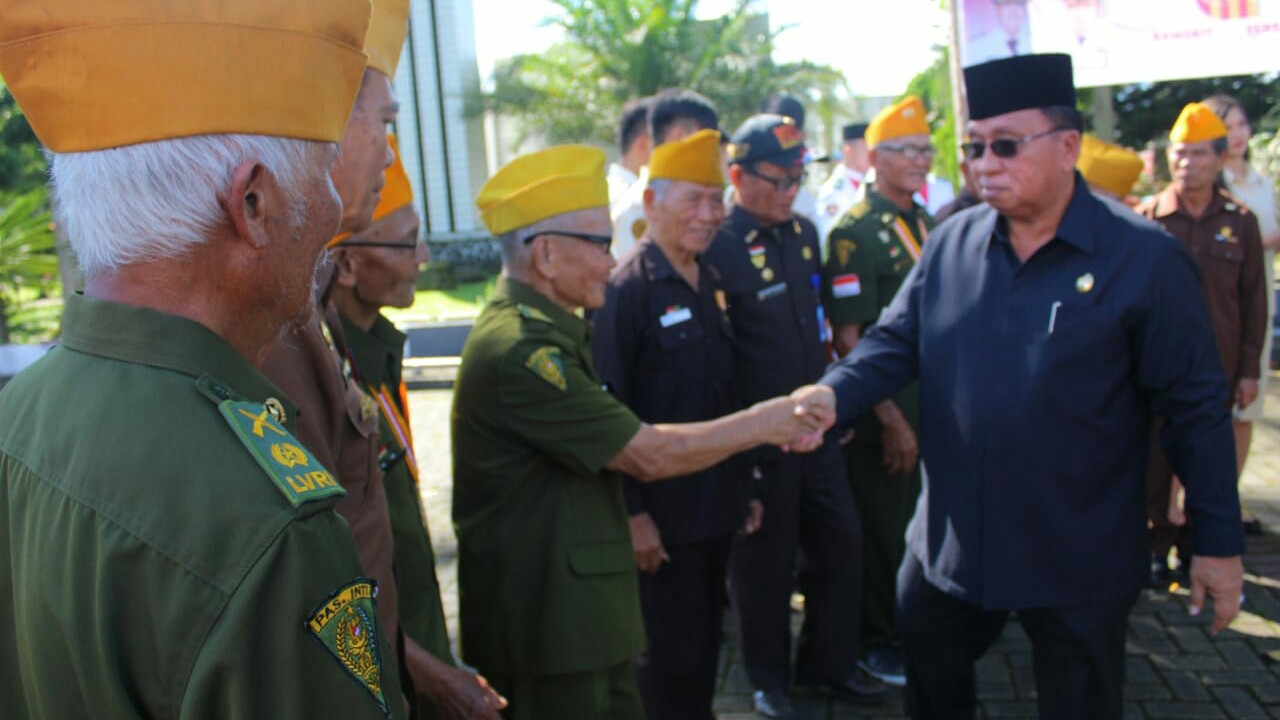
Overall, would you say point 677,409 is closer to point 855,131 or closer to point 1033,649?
point 1033,649

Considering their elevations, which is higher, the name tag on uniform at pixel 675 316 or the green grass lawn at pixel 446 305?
the green grass lawn at pixel 446 305

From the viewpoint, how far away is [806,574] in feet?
14.4

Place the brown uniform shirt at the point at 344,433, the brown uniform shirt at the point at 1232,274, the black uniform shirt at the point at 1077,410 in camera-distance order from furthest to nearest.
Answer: the brown uniform shirt at the point at 1232,274 < the black uniform shirt at the point at 1077,410 < the brown uniform shirt at the point at 344,433

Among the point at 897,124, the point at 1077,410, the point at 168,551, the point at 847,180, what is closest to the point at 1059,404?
the point at 1077,410

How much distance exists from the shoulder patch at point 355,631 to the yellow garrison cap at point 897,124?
15.9 feet

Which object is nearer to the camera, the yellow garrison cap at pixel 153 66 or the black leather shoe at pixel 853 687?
the yellow garrison cap at pixel 153 66

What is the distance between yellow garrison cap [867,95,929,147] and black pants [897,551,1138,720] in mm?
2928

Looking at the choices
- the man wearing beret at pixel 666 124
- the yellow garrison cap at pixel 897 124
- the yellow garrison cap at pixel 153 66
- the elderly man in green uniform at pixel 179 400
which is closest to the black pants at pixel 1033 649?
the elderly man in green uniform at pixel 179 400

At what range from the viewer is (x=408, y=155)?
24.9 metres

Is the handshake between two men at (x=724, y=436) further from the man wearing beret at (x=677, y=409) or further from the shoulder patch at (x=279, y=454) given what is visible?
the shoulder patch at (x=279, y=454)

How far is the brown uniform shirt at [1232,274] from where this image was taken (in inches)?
209

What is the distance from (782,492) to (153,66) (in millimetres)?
3356

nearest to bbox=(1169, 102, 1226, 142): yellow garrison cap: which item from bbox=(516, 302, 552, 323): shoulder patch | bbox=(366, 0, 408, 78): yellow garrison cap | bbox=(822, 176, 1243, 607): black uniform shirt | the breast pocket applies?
bbox=(822, 176, 1243, 607): black uniform shirt

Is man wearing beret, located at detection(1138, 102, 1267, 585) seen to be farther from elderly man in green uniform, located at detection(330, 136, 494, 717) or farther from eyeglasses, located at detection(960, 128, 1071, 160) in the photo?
elderly man in green uniform, located at detection(330, 136, 494, 717)
